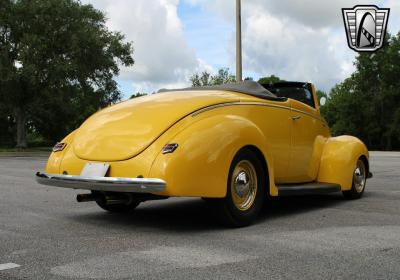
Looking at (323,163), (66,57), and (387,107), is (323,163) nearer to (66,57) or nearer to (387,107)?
(66,57)

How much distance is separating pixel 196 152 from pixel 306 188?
6.67 ft

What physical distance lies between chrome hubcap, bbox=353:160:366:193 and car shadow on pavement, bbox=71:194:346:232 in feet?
1.00

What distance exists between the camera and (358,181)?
25.8 ft

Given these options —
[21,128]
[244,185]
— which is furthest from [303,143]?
[21,128]

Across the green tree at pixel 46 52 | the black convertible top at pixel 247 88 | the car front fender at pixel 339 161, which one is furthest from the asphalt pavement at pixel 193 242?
the green tree at pixel 46 52

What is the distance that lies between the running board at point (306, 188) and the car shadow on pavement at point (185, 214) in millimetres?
277

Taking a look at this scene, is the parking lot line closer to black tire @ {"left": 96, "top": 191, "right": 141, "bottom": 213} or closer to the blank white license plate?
the blank white license plate

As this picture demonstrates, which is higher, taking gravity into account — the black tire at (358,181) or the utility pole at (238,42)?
the utility pole at (238,42)

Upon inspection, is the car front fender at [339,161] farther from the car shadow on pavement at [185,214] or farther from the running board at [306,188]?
the car shadow on pavement at [185,214]

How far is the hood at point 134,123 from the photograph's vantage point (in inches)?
203

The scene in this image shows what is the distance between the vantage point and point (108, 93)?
1558 inches

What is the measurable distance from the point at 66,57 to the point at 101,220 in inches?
1145

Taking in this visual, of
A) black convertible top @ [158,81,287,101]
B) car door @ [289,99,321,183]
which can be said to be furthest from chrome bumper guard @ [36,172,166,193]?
car door @ [289,99,321,183]

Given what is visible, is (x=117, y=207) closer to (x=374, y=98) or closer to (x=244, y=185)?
(x=244, y=185)
